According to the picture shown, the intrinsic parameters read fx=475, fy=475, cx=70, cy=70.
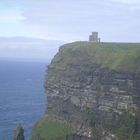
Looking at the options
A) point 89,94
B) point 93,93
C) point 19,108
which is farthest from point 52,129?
point 19,108

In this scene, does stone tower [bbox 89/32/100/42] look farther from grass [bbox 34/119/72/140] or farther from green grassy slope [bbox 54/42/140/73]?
grass [bbox 34/119/72/140]

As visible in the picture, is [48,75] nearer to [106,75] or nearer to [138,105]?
[106,75]

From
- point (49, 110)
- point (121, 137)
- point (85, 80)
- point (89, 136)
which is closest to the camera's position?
point (121, 137)

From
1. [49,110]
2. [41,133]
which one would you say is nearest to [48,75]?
[49,110]

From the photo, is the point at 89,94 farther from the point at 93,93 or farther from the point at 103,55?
the point at 103,55

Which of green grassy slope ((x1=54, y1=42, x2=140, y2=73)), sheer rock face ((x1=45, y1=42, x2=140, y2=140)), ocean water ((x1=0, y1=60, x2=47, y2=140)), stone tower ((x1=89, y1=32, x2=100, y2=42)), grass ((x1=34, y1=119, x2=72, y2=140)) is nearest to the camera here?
sheer rock face ((x1=45, y1=42, x2=140, y2=140))

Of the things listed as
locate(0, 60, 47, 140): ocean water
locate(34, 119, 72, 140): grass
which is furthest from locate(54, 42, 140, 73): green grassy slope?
locate(0, 60, 47, 140): ocean water

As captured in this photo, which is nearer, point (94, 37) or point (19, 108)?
point (94, 37)
